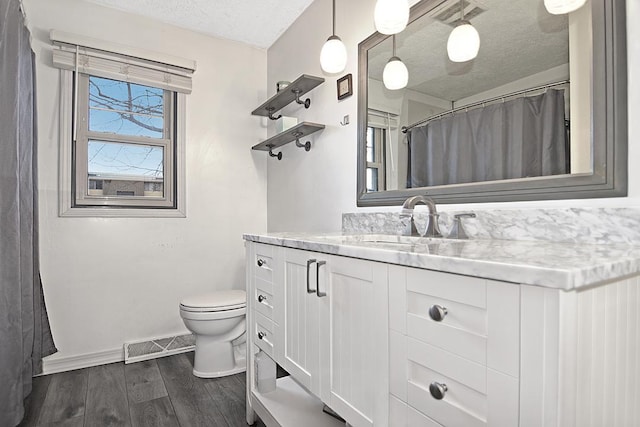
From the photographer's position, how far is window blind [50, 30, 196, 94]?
2.14 m

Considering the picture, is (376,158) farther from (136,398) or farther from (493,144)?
(136,398)

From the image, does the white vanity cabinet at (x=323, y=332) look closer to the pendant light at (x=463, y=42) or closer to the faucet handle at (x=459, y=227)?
the faucet handle at (x=459, y=227)

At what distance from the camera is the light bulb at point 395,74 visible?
1606 mm

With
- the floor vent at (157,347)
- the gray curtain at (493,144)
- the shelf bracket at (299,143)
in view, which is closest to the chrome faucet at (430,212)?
the gray curtain at (493,144)

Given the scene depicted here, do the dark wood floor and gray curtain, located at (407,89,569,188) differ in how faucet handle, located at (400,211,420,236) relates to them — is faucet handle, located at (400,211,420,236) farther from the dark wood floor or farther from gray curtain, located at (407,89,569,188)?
the dark wood floor

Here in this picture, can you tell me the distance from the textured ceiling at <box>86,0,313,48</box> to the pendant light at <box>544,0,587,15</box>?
159 centimetres

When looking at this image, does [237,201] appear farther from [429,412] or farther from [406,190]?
[429,412]

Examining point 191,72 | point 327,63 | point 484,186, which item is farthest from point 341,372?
point 191,72

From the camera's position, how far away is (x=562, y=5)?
1.03 m

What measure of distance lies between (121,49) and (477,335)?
8.65ft

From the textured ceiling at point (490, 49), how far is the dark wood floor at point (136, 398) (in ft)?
5.57

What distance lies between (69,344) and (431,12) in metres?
2.71

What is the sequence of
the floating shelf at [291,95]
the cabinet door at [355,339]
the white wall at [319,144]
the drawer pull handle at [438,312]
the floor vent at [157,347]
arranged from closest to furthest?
the drawer pull handle at [438,312] < the cabinet door at [355,339] < the white wall at [319,144] < the floating shelf at [291,95] < the floor vent at [157,347]

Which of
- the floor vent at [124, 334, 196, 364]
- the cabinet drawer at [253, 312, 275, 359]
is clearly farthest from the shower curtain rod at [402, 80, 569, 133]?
the floor vent at [124, 334, 196, 364]
